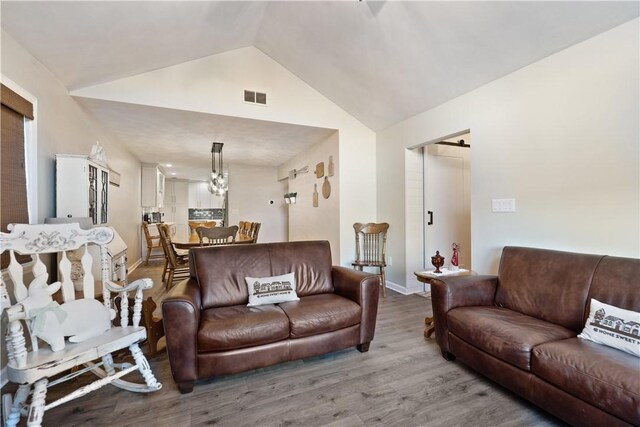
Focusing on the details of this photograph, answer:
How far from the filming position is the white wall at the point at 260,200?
7195mm

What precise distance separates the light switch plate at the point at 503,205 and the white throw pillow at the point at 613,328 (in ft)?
3.58

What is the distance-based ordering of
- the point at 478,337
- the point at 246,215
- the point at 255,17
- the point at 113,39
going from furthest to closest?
1. the point at 246,215
2. the point at 255,17
3. the point at 113,39
4. the point at 478,337

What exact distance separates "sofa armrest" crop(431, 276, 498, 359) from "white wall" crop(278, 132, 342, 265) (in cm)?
221

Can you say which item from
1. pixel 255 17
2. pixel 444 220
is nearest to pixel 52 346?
pixel 255 17

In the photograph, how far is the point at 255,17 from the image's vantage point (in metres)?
3.21

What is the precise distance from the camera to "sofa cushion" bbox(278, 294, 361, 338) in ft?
6.57

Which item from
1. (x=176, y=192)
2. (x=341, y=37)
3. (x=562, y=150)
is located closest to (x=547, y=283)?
(x=562, y=150)

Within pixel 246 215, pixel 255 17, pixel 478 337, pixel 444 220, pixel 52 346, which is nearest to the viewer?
pixel 52 346

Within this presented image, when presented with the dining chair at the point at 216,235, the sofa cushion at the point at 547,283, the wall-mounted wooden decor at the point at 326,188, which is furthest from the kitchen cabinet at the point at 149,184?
the sofa cushion at the point at 547,283

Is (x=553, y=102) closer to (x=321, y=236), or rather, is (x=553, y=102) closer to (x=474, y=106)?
(x=474, y=106)

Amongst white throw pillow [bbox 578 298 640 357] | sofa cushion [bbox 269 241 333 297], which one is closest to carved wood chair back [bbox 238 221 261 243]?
sofa cushion [bbox 269 241 333 297]

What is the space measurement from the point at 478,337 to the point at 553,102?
1.97 meters

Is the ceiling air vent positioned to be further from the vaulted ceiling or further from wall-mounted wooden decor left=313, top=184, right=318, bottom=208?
wall-mounted wooden decor left=313, top=184, right=318, bottom=208

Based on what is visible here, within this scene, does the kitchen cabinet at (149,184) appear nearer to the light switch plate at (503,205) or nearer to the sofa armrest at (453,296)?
the sofa armrest at (453,296)
